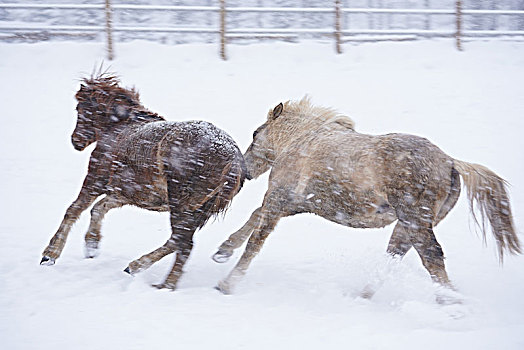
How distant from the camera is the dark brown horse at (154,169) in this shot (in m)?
3.67

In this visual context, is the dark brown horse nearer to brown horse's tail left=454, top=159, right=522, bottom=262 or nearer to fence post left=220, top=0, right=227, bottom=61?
brown horse's tail left=454, top=159, right=522, bottom=262

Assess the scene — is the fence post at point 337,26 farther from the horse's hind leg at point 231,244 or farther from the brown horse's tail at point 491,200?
the brown horse's tail at point 491,200

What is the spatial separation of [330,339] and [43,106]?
679cm

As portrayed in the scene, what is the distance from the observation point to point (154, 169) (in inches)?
148

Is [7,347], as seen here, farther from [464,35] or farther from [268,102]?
[464,35]

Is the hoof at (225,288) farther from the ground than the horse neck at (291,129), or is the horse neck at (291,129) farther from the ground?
the horse neck at (291,129)

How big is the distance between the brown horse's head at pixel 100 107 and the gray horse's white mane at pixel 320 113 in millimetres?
1289

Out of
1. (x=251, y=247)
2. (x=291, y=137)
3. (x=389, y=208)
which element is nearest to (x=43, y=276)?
(x=251, y=247)

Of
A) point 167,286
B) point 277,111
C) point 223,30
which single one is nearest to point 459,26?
point 223,30

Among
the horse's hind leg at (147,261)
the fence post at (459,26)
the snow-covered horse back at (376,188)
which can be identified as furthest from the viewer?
the fence post at (459,26)

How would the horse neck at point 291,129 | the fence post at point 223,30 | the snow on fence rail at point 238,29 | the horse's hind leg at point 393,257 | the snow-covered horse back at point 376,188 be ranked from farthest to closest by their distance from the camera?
1. the fence post at point 223,30
2. the snow on fence rail at point 238,29
3. the horse neck at point 291,129
4. the horse's hind leg at point 393,257
5. the snow-covered horse back at point 376,188

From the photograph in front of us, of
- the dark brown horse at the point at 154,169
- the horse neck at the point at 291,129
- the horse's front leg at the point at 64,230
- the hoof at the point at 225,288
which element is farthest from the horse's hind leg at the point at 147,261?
the horse neck at the point at 291,129

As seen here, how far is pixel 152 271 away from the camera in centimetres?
413

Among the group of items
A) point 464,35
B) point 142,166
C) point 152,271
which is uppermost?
point 464,35
